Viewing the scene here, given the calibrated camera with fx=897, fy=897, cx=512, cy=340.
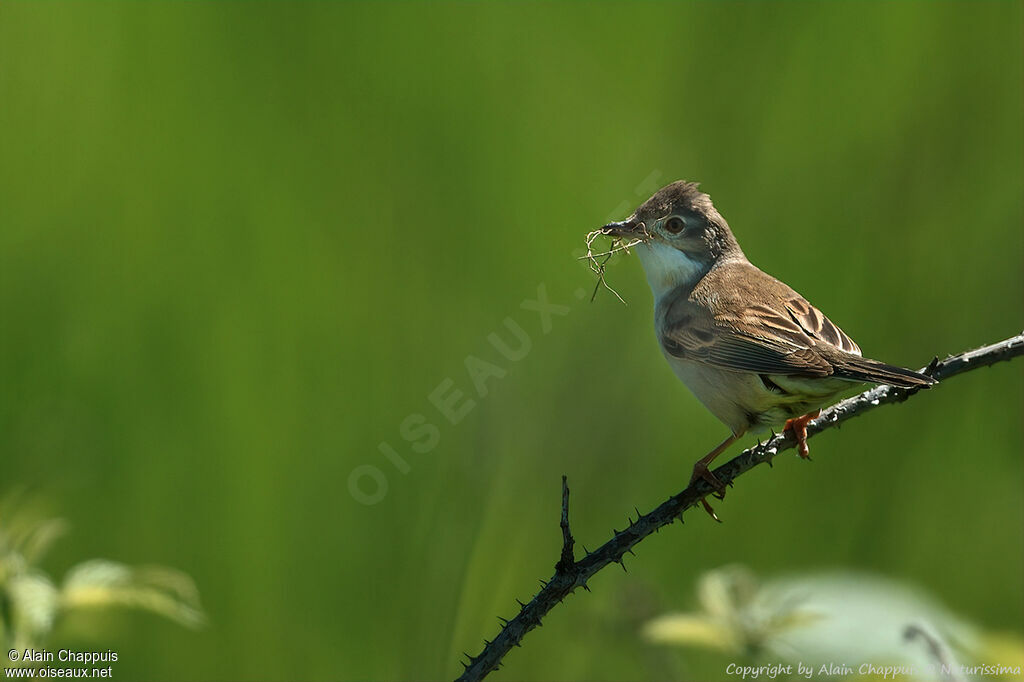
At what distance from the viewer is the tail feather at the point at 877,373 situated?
87.7 inches

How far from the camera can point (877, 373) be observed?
96.0 inches

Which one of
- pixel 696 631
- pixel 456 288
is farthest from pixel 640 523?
pixel 456 288

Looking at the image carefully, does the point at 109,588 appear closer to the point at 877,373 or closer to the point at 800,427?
the point at 877,373

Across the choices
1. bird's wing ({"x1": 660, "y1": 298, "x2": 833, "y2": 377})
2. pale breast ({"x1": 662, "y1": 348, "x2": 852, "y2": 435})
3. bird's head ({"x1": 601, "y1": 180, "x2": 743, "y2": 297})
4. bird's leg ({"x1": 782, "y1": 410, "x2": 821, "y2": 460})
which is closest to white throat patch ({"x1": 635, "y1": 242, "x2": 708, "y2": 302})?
bird's head ({"x1": 601, "y1": 180, "x2": 743, "y2": 297})

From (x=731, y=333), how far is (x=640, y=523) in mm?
1265

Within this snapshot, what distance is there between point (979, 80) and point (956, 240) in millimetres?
684

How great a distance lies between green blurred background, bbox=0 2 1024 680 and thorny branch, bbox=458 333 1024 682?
0.73 meters

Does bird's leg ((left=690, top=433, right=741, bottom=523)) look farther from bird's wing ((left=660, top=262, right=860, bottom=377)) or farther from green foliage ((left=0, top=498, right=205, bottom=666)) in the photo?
green foliage ((left=0, top=498, right=205, bottom=666))

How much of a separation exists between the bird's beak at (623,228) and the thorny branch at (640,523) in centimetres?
119

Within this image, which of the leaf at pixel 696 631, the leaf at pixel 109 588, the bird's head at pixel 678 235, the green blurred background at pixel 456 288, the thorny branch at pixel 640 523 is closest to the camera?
the thorny branch at pixel 640 523

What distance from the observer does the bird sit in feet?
8.96

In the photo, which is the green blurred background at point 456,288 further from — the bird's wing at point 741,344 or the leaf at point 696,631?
the leaf at point 696,631

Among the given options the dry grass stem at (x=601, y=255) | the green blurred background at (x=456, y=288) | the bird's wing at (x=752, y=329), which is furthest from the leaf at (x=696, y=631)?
the dry grass stem at (x=601, y=255)

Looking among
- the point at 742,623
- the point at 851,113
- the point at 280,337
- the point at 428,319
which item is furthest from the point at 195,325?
the point at 851,113
